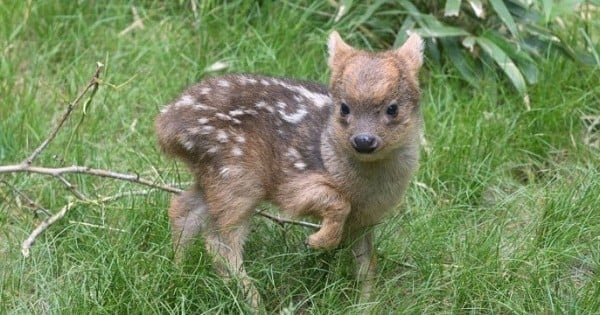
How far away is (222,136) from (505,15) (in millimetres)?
2106

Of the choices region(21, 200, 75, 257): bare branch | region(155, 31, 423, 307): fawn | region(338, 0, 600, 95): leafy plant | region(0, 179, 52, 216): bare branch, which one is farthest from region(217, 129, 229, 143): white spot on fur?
region(338, 0, 600, 95): leafy plant

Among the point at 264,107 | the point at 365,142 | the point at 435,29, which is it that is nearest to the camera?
the point at 365,142

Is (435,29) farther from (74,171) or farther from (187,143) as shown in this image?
(74,171)

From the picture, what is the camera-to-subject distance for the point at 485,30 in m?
6.47

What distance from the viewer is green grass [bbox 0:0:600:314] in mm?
4688

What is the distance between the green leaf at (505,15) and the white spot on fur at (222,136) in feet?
6.75

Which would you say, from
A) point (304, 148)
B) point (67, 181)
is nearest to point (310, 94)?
point (304, 148)

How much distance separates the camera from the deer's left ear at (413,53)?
4754 mm

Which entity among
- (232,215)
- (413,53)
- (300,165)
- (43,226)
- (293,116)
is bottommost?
(43,226)

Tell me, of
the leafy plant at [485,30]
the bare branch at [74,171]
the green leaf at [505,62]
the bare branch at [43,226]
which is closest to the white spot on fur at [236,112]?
the bare branch at [74,171]

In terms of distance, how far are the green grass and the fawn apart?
0.15 m

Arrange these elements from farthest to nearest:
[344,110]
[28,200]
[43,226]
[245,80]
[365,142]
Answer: [28,200]
[43,226]
[245,80]
[344,110]
[365,142]

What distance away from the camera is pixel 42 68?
21.3 feet

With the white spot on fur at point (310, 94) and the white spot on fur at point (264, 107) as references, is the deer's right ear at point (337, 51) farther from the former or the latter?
the white spot on fur at point (264, 107)
